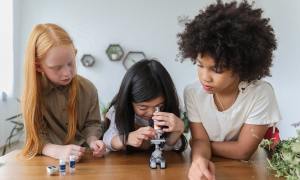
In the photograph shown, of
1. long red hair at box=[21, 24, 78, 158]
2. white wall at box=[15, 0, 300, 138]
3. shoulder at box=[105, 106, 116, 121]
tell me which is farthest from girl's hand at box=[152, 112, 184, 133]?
white wall at box=[15, 0, 300, 138]

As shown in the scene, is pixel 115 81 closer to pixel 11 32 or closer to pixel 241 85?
pixel 11 32

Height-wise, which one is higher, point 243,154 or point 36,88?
point 36,88

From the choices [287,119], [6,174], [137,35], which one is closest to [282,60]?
[287,119]

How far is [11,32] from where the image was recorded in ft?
10.9

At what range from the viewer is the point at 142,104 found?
107cm

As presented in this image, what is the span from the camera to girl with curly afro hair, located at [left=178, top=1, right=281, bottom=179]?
933 mm

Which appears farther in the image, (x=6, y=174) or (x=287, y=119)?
(x=287, y=119)

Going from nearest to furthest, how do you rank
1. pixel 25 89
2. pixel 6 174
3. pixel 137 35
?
pixel 6 174
pixel 25 89
pixel 137 35

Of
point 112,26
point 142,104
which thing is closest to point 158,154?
point 142,104

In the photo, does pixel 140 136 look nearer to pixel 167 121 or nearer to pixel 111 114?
pixel 167 121

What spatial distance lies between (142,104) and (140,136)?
12cm

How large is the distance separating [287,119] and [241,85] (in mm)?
1645

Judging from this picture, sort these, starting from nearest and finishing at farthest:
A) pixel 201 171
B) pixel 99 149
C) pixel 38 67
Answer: pixel 201 171, pixel 99 149, pixel 38 67

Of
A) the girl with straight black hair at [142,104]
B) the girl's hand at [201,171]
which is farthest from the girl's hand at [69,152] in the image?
the girl's hand at [201,171]
